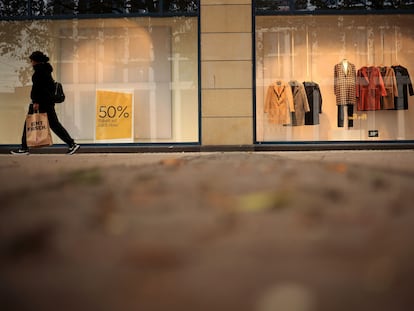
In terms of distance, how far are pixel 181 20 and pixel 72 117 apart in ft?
10.7

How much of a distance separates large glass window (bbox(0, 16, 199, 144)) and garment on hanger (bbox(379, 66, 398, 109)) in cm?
417

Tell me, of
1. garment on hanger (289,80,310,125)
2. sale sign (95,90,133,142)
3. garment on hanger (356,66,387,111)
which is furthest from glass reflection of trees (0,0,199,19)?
garment on hanger (356,66,387,111)

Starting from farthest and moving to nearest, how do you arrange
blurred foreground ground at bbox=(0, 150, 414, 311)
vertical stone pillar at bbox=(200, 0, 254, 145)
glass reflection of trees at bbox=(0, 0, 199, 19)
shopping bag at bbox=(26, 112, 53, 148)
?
glass reflection of trees at bbox=(0, 0, 199, 19) → vertical stone pillar at bbox=(200, 0, 254, 145) → shopping bag at bbox=(26, 112, 53, 148) → blurred foreground ground at bbox=(0, 150, 414, 311)

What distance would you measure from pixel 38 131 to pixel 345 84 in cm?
655

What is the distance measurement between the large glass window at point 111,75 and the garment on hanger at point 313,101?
2.53m

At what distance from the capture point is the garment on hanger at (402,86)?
10359mm

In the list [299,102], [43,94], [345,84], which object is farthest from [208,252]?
[345,84]

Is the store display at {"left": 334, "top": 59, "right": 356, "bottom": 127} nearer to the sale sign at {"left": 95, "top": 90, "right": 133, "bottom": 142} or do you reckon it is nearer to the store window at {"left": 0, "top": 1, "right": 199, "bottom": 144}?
the store window at {"left": 0, "top": 1, "right": 199, "bottom": 144}

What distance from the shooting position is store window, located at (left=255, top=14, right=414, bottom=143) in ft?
33.9

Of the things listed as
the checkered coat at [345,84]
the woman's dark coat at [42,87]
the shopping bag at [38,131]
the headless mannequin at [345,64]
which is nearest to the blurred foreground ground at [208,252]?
the shopping bag at [38,131]

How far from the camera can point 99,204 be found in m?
2.29

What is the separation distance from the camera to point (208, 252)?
4.45 ft

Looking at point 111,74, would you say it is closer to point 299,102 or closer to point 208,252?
point 299,102

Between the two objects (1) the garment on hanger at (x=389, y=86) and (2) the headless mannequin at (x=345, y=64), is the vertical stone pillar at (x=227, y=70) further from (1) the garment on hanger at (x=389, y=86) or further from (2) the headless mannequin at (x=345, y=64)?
(1) the garment on hanger at (x=389, y=86)
